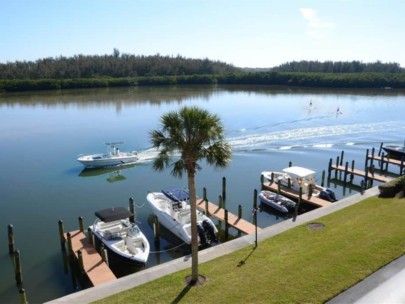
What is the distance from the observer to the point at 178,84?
13775 cm

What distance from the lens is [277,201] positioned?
27.6 meters

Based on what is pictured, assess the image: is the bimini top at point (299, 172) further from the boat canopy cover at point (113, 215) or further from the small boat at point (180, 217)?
the boat canopy cover at point (113, 215)

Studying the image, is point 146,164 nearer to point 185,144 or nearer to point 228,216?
point 228,216

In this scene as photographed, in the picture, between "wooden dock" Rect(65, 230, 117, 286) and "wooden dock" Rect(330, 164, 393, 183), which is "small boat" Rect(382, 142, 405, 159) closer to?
"wooden dock" Rect(330, 164, 393, 183)

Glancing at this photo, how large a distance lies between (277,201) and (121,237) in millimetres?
12414

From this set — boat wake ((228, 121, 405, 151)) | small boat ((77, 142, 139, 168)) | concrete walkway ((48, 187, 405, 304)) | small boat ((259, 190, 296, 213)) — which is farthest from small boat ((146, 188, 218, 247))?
boat wake ((228, 121, 405, 151))

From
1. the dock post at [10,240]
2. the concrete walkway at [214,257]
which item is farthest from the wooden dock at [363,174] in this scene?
the dock post at [10,240]

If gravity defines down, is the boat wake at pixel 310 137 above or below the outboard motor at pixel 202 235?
above

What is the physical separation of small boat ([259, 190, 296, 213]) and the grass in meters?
7.45

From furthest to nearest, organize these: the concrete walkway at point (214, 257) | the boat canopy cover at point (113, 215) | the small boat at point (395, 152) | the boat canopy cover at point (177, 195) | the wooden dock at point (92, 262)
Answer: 1. the small boat at point (395, 152)
2. the boat canopy cover at point (177, 195)
3. the boat canopy cover at point (113, 215)
4. the wooden dock at point (92, 262)
5. the concrete walkway at point (214, 257)

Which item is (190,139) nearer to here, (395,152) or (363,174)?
(363,174)

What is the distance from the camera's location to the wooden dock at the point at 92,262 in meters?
17.2

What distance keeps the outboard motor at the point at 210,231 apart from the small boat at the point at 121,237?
357 centimetres

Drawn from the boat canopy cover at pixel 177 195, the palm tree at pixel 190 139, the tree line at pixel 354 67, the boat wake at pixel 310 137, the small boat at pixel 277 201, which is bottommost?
the small boat at pixel 277 201
